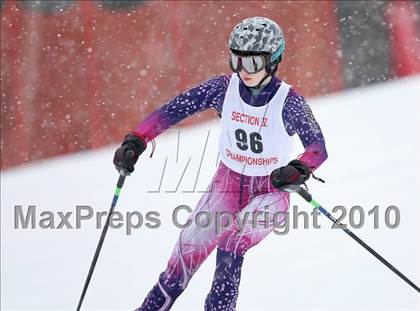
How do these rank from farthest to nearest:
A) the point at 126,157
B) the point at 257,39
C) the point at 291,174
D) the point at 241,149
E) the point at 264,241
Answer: the point at 264,241, the point at 241,149, the point at 126,157, the point at 257,39, the point at 291,174

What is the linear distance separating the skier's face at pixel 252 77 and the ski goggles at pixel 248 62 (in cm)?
3

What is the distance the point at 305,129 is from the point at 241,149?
38 centimetres

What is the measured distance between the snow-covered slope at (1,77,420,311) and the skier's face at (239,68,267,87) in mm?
1547

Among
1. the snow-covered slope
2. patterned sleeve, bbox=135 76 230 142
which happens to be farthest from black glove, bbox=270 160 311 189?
the snow-covered slope

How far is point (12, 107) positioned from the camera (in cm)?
962

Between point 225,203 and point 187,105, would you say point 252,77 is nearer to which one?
point 187,105

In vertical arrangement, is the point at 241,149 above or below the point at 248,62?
below

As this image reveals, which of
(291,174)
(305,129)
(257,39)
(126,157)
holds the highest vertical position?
(257,39)

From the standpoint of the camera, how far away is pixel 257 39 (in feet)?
12.3

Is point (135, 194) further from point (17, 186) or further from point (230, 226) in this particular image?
point (230, 226)

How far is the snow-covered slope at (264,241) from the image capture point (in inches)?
202

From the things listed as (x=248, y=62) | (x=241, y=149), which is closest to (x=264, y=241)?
(x=241, y=149)

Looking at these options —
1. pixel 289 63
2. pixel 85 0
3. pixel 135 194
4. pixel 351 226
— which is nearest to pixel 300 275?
pixel 351 226

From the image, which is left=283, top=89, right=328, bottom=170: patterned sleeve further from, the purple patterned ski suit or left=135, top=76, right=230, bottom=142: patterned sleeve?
left=135, top=76, right=230, bottom=142: patterned sleeve
